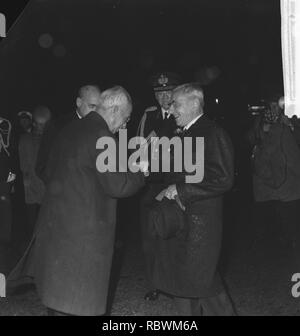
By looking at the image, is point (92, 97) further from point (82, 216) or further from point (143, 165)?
point (82, 216)

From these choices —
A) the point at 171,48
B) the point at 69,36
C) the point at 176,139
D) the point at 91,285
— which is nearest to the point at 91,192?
the point at 91,285

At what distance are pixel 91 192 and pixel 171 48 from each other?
18111mm

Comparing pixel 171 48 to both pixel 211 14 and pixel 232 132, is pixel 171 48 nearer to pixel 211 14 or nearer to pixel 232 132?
pixel 211 14

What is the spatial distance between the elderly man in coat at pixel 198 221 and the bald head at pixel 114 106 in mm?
484

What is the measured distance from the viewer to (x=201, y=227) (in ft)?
12.5

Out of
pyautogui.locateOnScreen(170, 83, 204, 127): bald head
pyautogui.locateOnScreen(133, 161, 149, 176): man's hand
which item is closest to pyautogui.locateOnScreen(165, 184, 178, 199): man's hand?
pyautogui.locateOnScreen(133, 161, 149, 176): man's hand

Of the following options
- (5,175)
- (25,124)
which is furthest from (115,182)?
(25,124)

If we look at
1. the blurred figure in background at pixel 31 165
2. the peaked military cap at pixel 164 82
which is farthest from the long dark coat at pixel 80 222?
the blurred figure in background at pixel 31 165

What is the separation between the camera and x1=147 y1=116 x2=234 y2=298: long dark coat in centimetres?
371

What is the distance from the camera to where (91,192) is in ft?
11.3

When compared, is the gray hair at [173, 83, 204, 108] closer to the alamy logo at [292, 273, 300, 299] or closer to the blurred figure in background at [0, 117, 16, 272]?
the alamy logo at [292, 273, 300, 299]

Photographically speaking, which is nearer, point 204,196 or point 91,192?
point 91,192

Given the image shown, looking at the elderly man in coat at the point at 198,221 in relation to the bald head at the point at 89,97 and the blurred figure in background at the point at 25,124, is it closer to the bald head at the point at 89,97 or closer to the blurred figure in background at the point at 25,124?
the bald head at the point at 89,97

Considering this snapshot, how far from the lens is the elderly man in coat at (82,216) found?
3.42m
